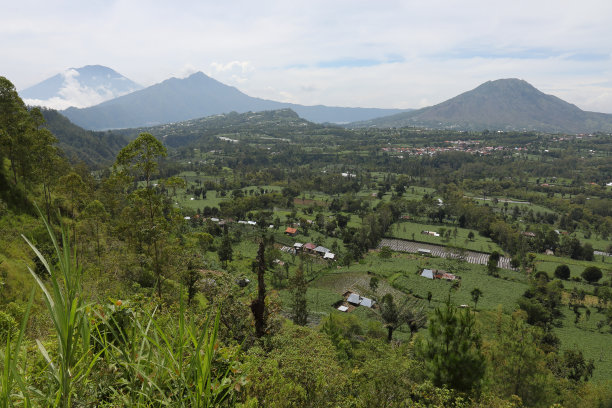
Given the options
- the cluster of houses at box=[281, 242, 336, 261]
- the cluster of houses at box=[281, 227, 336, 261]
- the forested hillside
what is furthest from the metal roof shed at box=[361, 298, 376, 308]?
the cluster of houses at box=[281, 242, 336, 261]

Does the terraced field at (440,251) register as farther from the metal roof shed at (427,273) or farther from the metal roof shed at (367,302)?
the metal roof shed at (367,302)

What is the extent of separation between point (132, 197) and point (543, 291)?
51725mm

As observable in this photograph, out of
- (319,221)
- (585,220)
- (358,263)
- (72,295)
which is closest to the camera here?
(72,295)

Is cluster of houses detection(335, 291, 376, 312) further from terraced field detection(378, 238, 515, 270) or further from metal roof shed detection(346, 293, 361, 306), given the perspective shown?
terraced field detection(378, 238, 515, 270)

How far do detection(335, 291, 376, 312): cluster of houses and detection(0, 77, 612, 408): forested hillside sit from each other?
A: 1.02ft

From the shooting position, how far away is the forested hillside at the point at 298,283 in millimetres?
3006

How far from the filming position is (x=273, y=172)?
12144cm

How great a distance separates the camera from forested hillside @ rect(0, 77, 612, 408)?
3.01 meters

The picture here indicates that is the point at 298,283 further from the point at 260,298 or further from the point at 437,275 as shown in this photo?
the point at 437,275

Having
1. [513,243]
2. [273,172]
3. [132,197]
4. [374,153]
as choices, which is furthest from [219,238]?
[374,153]

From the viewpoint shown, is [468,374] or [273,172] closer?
[468,374]

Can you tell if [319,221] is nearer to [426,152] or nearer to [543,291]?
[543,291]

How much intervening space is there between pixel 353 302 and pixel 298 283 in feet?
40.8

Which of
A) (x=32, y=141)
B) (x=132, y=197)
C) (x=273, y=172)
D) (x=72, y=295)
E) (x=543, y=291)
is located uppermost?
(x=32, y=141)
